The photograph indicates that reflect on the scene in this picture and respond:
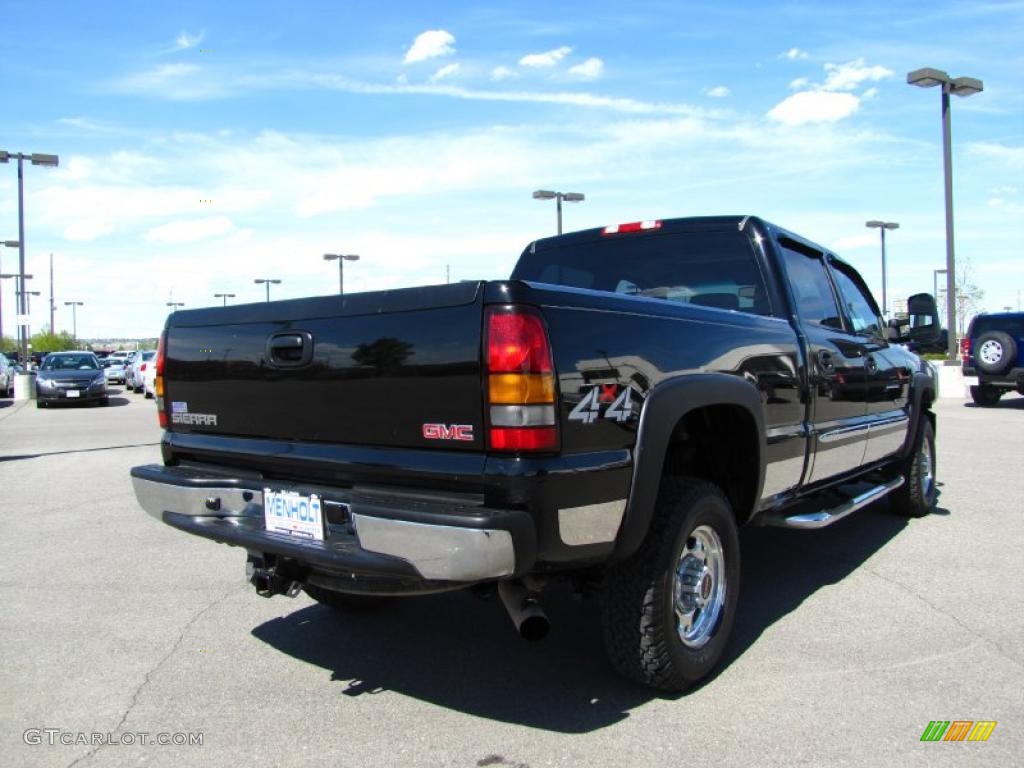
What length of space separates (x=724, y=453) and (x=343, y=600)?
2009mm

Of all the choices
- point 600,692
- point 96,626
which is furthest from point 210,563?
point 600,692

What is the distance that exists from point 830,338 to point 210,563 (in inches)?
157

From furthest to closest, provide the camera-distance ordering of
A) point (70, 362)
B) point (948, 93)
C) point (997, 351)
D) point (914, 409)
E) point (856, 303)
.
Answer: point (70, 362)
point (948, 93)
point (997, 351)
point (914, 409)
point (856, 303)

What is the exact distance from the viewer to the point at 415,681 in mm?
3424

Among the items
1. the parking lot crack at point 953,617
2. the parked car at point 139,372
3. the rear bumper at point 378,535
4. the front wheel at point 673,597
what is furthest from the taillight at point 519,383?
the parked car at point 139,372

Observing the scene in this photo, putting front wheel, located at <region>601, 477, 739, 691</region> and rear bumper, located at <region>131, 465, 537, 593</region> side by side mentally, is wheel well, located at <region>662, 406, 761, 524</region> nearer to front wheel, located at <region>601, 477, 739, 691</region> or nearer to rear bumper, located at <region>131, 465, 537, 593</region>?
front wheel, located at <region>601, 477, 739, 691</region>

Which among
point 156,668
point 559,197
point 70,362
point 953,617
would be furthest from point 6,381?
point 953,617

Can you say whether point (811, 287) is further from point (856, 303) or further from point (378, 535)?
point (378, 535)

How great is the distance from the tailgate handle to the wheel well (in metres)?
1.56

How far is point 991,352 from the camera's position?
14148mm

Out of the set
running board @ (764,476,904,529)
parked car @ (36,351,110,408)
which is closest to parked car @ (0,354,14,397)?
parked car @ (36,351,110,408)

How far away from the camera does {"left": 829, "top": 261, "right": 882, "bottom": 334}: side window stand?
5.25 metres

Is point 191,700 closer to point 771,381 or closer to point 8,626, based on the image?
point 8,626

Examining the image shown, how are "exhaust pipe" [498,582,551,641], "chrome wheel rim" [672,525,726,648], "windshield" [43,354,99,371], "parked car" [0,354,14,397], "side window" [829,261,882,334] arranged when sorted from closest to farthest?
"exhaust pipe" [498,582,551,641], "chrome wheel rim" [672,525,726,648], "side window" [829,261,882,334], "windshield" [43,354,99,371], "parked car" [0,354,14,397]
